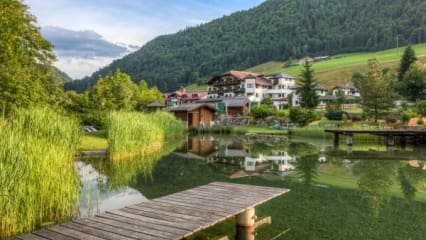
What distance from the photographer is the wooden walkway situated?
4.68 m

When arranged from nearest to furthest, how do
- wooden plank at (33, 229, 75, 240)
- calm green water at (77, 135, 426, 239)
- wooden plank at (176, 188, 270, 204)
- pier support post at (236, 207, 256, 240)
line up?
1. wooden plank at (33, 229, 75, 240)
2. pier support post at (236, 207, 256, 240)
3. wooden plank at (176, 188, 270, 204)
4. calm green water at (77, 135, 426, 239)

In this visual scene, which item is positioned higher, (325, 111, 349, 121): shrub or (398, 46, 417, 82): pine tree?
(398, 46, 417, 82): pine tree

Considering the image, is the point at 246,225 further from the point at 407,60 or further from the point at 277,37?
the point at 277,37

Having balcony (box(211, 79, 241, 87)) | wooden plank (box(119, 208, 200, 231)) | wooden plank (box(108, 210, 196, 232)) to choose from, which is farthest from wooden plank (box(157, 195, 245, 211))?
balcony (box(211, 79, 241, 87))

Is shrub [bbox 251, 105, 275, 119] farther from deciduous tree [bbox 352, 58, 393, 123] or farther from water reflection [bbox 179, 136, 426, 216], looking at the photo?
water reflection [bbox 179, 136, 426, 216]

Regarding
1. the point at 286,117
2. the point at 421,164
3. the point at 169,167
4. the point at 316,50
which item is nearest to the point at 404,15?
the point at 316,50

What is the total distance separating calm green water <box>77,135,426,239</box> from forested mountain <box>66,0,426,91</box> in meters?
98.4

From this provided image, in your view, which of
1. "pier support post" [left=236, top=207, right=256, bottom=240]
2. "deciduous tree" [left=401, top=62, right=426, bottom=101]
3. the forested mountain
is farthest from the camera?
the forested mountain

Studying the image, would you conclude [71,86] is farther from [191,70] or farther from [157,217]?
[157,217]

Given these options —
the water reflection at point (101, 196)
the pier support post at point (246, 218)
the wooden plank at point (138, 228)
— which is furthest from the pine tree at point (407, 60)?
the wooden plank at point (138, 228)

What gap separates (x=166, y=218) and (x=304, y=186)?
6673mm

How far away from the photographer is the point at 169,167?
14.9 m

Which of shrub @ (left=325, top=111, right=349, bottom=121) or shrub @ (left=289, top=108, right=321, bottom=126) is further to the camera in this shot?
shrub @ (left=325, top=111, right=349, bottom=121)

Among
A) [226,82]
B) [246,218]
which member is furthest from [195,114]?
[246,218]
